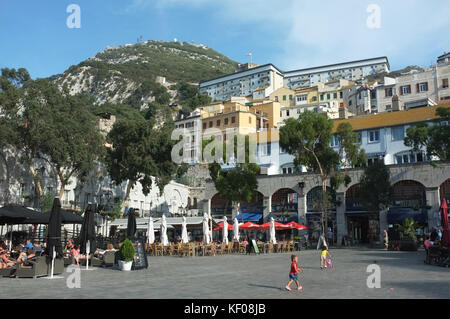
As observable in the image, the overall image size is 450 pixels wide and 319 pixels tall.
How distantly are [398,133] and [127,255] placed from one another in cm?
3578

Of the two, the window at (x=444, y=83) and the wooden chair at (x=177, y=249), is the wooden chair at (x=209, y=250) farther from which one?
the window at (x=444, y=83)

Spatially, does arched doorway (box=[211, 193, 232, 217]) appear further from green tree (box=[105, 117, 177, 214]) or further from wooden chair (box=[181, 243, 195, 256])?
wooden chair (box=[181, 243, 195, 256])

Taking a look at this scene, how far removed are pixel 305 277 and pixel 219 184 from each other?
93.1ft

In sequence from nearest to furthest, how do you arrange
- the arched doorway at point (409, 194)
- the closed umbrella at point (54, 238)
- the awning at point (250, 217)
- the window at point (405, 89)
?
1. the closed umbrella at point (54, 238)
2. the arched doorway at point (409, 194)
3. the awning at point (250, 217)
4. the window at point (405, 89)

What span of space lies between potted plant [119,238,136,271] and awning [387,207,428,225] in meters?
28.8

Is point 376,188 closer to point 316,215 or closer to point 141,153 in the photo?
point 316,215

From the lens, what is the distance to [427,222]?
37344mm

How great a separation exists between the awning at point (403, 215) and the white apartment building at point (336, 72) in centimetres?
8712

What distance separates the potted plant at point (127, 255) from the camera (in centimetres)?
1703

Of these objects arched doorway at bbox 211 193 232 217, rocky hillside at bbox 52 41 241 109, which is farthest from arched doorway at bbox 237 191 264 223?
rocky hillside at bbox 52 41 241 109

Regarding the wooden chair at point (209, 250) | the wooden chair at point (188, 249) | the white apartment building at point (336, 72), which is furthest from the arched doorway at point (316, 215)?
the white apartment building at point (336, 72)
